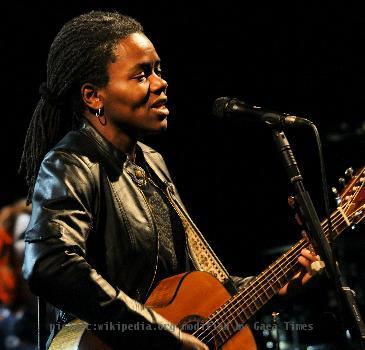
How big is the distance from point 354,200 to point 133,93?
1.19 metres

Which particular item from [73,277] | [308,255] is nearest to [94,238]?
[73,277]

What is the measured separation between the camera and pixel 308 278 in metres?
3.14

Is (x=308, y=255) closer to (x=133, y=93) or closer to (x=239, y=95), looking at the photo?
(x=133, y=93)

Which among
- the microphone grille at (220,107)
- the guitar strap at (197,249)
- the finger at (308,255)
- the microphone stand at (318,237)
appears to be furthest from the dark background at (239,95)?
the microphone stand at (318,237)

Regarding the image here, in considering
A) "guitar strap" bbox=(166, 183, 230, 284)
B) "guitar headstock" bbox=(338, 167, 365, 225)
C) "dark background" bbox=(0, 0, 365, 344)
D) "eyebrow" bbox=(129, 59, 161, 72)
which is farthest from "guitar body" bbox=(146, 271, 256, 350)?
"dark background" bbox=(0, 0, 365, 344)

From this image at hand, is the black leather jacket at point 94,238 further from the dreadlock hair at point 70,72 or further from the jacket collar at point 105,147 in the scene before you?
the dreadlock hair at point 70,72

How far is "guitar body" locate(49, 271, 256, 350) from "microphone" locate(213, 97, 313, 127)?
75 centimetres

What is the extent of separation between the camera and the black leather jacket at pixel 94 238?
7.88ft

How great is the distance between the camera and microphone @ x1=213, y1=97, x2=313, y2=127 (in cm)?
259

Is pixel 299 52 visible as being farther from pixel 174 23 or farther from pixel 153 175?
pixel 153 175

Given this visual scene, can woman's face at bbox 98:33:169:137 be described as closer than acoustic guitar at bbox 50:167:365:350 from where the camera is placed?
No

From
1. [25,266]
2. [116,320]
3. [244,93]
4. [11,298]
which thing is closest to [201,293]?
[116,320]

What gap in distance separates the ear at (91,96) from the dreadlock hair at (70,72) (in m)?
0.02

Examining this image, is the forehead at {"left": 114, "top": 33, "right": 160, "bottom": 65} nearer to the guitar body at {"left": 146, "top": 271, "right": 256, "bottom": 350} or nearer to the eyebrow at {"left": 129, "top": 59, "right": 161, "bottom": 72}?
the eyebrow at {"left": 129, "top": 59, "right": 161, "bottom": 72}
